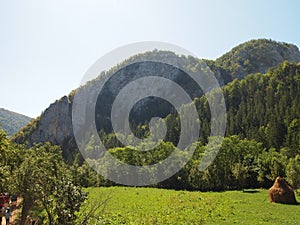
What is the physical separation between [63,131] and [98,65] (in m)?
169

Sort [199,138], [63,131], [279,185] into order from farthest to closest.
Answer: [63,131]
[199,138]
[279,185]

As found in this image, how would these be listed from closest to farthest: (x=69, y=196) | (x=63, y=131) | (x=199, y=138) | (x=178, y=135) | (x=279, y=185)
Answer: (x=69, y=196) < (x=279, y=185) < (x=199, y=138) < (x=178, y=135) < (x=63, y=131)

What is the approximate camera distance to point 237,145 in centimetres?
8144

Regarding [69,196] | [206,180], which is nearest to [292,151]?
[206,180]

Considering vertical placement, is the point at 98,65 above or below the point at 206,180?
above

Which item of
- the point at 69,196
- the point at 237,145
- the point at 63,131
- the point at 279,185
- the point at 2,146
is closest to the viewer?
the point at 69,196

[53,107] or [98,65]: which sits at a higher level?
[53,107]

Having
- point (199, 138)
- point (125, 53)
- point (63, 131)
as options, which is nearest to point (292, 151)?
point (199, 138)

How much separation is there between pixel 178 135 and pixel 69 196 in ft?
456

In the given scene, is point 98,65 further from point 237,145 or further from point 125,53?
point 237,145

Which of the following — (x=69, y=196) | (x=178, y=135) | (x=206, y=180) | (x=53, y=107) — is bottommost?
(x=206, y=180)

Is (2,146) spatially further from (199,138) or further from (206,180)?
(199,138)

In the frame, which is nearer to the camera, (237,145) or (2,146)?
(2,146)

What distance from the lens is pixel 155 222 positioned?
26.6 meters
